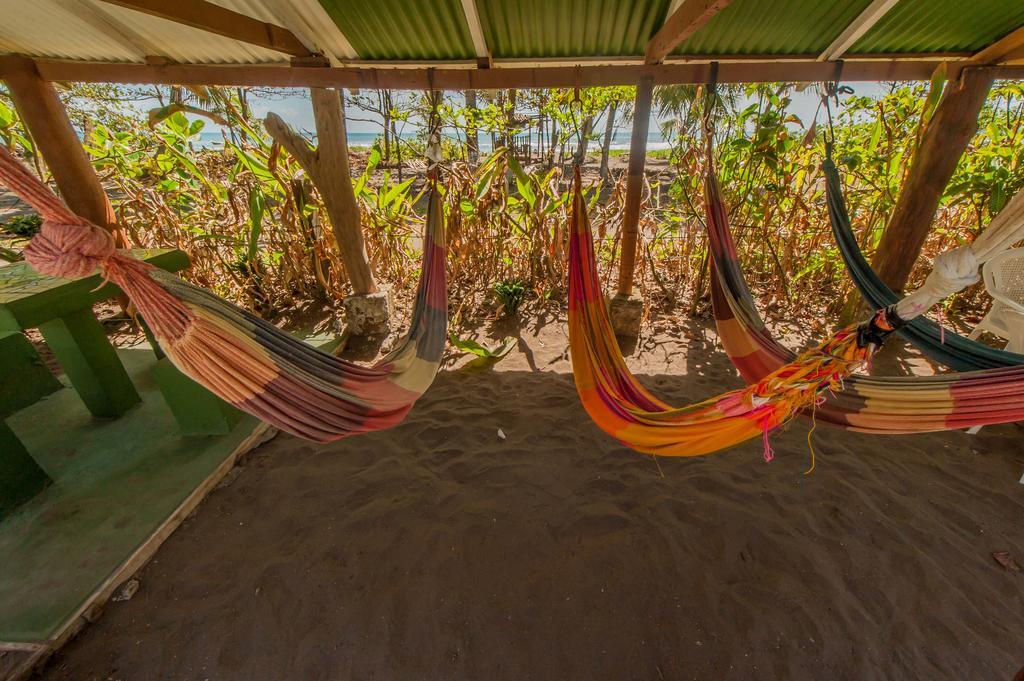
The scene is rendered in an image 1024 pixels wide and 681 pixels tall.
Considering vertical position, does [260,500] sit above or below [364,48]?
below

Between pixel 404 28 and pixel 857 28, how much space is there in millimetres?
1639

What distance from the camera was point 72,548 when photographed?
47.3 inches

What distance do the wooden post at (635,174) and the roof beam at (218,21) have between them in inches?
53.7

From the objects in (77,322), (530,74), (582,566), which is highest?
(530,74)

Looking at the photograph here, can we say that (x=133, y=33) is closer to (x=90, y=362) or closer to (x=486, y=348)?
(x=90, y=362)

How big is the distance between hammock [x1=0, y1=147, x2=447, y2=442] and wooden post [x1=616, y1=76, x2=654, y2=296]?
4.60 feet

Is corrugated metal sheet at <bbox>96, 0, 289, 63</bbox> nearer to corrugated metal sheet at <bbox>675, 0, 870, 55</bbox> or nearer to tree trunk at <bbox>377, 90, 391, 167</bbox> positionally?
tree trunk at <bbox>377, 90, 391, 167</bbox>

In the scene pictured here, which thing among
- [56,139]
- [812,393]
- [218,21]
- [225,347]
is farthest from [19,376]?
[812,393]

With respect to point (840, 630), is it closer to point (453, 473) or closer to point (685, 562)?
point (685, 562)

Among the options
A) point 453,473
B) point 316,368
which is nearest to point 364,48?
point 316,368

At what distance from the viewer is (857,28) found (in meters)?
1.45

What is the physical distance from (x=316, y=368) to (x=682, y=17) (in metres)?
1.42

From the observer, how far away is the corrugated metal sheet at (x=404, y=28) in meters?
1.34

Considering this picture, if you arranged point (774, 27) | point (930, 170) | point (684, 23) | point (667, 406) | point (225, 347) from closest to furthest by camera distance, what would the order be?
point (225, 347) → point (684, 23) → point (667, 406) → point (774, 27) → point (930, 170)
